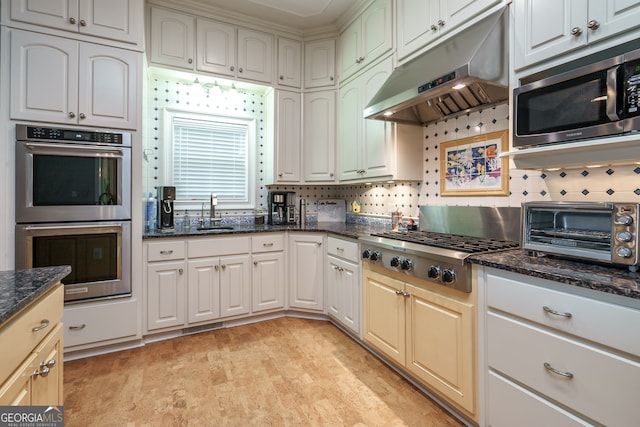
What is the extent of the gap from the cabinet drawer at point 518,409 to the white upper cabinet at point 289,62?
316cm

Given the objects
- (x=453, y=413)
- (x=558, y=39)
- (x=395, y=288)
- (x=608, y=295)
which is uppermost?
(x=558, y=39)

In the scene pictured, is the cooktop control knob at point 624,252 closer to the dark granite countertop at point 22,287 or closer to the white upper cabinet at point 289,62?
the dark granite countertop at point 22,287

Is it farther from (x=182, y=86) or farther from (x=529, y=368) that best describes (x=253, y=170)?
(x=529, y=368)

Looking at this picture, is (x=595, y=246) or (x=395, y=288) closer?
(x=595, y=246)

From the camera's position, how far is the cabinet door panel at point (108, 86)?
2355 mm

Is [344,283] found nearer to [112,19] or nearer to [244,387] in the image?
[244,387]

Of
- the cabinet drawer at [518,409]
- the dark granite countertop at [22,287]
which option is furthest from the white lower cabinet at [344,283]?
the dark granite countertop at [22,287]

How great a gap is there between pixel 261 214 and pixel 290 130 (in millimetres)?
993

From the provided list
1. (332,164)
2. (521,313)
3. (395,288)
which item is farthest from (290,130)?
(521,313)

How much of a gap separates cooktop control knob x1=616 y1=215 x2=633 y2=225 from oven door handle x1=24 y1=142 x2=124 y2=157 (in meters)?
2.97

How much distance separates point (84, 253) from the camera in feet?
7.74

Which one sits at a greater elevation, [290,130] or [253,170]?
[290,130]

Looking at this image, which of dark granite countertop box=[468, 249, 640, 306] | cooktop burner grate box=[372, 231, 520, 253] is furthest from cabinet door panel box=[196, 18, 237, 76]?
dark granite countertop box=[468, 249, 640, 306]

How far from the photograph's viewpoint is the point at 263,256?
10.1ft
